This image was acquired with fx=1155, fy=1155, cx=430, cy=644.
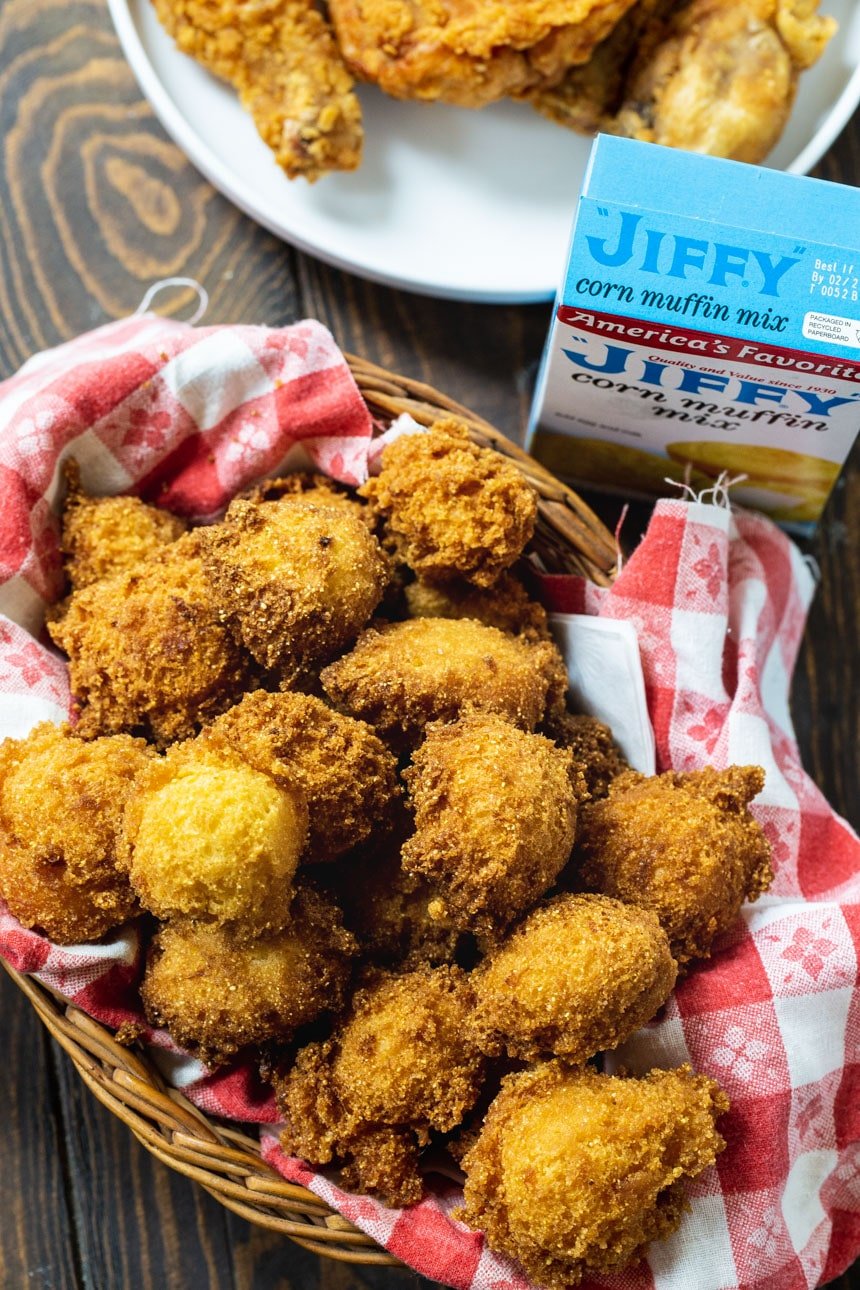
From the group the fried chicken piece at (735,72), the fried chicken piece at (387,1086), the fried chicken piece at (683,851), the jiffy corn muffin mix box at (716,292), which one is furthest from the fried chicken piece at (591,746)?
the fried chicken piece at (735,72)

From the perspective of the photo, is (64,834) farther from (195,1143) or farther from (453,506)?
(453,506)

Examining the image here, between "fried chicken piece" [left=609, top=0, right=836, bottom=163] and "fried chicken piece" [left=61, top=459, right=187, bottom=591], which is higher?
"fried chicken piece" [left=609, top=0, right=836, bottom=163]

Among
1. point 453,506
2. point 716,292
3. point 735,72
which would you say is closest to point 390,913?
point 453,506

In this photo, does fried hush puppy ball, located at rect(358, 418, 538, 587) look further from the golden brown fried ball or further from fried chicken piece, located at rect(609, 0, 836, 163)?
fried chicken piece, located at rect(609, 0, 836, 163)

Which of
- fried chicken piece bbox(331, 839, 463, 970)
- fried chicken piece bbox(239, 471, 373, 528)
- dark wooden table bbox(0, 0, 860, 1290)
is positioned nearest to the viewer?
fried chicken piece bbox(331, 839, 463, 970)

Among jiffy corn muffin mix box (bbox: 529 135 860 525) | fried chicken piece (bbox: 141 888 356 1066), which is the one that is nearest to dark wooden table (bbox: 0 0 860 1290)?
jiffy corn muffin mix box (bbox: 529 135 860 525)

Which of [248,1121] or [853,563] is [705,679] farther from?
[248,1121]

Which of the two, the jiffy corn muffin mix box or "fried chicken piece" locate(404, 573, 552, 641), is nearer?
the jiffy corn muffin mix box
